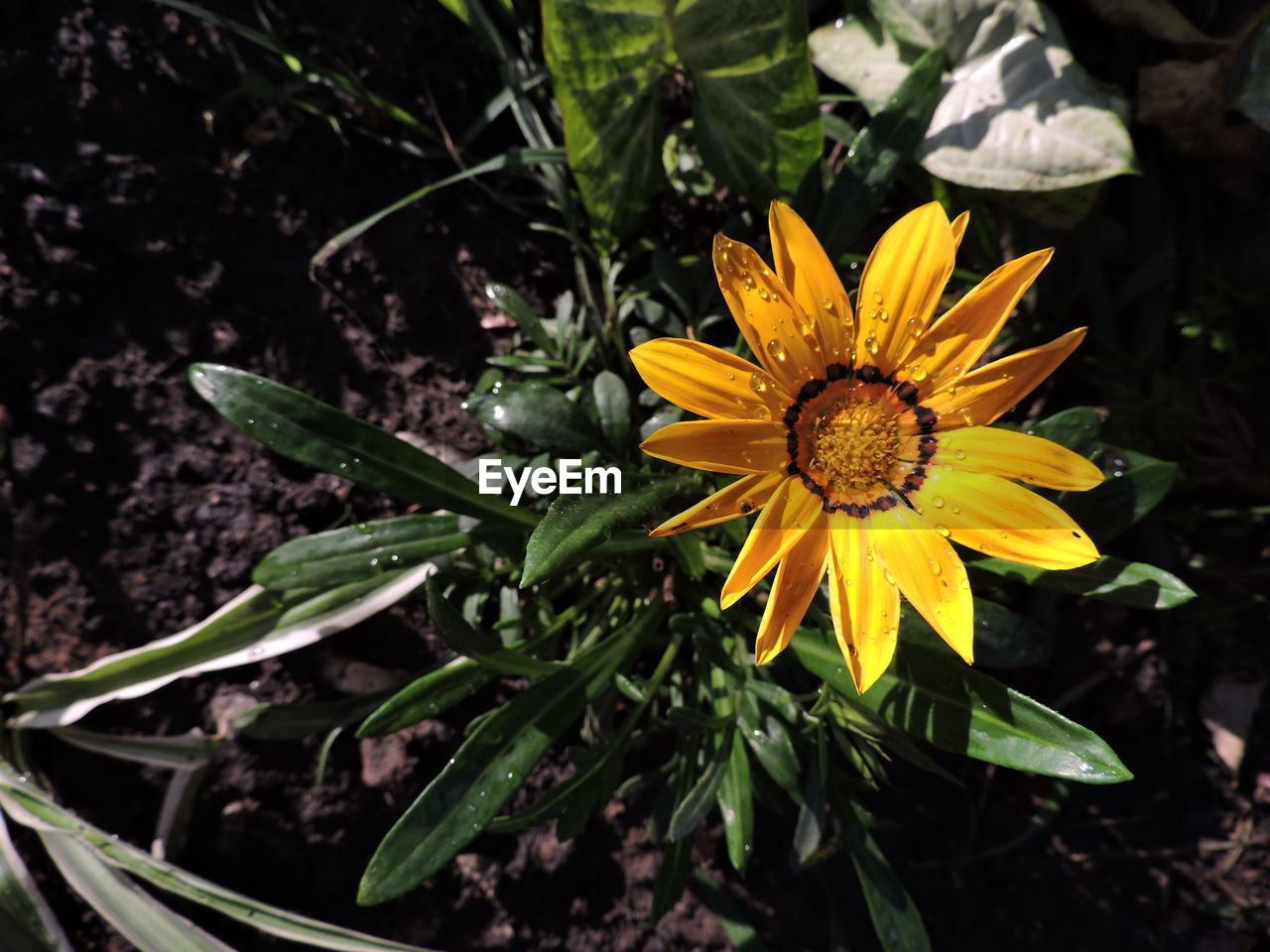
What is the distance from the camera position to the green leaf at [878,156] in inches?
59.1

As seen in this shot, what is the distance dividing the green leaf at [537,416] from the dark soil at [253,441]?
45 cm

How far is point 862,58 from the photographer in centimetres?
181

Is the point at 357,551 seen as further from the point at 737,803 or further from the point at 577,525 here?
the point at 737,803

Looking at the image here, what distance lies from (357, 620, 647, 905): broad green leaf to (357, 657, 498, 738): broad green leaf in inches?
4.4

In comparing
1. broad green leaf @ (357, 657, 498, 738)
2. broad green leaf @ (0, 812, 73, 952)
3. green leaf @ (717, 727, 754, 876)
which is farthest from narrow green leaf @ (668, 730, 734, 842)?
broad green leaf @ (0, 812, 73, 952)

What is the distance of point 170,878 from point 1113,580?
183 centimetres

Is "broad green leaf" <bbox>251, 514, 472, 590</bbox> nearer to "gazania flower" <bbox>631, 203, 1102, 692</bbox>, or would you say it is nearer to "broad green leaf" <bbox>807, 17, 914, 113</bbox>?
"gazania flower" <bbox>631, 203, 1102, 692</bbox>

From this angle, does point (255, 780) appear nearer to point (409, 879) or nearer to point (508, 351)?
point (409, 879)

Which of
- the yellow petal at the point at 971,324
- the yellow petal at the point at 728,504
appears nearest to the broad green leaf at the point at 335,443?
the yellow petal at the point at 728,504

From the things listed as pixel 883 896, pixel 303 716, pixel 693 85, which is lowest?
pixel 883 896

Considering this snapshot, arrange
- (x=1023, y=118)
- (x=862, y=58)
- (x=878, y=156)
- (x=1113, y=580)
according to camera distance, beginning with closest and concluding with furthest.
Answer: (x=1113, y=580)
(x=878, y=156)
(x=1023, y=118)
(x=862, y=58)

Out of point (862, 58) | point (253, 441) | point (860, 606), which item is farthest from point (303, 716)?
point (862, 58)

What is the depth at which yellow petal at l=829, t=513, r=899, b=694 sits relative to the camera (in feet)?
3.59

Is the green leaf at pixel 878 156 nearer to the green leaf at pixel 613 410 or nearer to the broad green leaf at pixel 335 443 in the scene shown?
the green leaf at pixel 613 410
